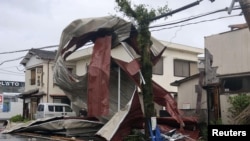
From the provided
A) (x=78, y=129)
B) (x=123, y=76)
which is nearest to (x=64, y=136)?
(x=78, y=129)

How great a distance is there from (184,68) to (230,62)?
14.8 meters

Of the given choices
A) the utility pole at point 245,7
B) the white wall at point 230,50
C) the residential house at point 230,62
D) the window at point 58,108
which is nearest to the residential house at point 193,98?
the residential house at point 230,62

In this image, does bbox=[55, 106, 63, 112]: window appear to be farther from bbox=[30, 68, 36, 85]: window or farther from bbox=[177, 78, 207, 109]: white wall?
bbox=[177, 78, 207, 109]: white wall

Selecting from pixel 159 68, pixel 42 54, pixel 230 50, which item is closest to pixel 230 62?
pixel 230 50

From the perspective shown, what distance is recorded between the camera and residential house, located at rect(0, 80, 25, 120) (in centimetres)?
4881

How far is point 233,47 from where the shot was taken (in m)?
18.6

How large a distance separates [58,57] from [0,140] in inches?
170

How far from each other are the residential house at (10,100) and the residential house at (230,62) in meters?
30.1

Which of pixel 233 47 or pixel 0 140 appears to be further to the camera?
pixel 233 47

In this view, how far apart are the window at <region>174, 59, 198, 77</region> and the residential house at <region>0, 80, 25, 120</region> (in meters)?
20.9

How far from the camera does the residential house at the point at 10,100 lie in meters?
48.8

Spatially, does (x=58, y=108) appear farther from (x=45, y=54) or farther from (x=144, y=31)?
(x=144, y=31)

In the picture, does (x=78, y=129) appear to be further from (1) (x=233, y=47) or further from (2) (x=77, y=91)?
(1) (x=233, y=47)

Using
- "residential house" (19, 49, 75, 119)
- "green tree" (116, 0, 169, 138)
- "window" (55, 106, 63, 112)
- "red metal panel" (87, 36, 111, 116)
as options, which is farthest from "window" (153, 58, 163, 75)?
"green tree" (116, 0, 169, 138)
